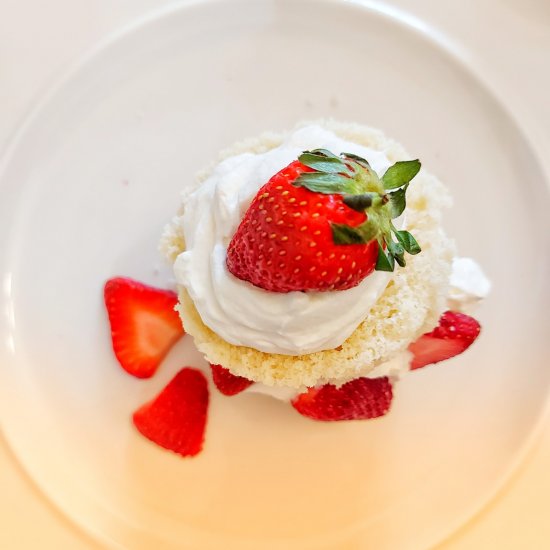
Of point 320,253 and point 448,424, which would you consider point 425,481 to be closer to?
point 448,424

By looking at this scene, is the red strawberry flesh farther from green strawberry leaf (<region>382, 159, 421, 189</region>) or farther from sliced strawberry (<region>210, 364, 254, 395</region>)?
sliced strawberry (<region>210, 364, 254, 395</region>)

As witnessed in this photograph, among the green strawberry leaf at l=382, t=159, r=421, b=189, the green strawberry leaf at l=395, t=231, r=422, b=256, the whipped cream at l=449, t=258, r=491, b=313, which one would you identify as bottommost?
the green strawberry leaf at l=395, t=231, r=422, b=256

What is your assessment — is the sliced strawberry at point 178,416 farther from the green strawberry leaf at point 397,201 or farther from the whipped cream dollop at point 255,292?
the green strawberry leaf at point 397,201

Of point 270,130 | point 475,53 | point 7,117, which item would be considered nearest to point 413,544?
point 270,130

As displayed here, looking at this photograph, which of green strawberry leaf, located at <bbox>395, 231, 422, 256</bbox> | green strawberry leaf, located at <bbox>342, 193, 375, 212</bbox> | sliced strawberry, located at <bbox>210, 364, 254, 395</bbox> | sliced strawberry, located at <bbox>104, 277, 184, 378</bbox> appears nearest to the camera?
green strawberry leaf, located at <bbox>342, 193, 375, 212</bbox>

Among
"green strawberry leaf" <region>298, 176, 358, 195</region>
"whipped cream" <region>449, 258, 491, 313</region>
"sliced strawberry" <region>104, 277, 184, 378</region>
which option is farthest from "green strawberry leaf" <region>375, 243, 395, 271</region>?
"sliced strawberry" <region>104, 277, 184, 378</region>

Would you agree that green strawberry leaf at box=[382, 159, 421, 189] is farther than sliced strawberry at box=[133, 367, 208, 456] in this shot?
No
